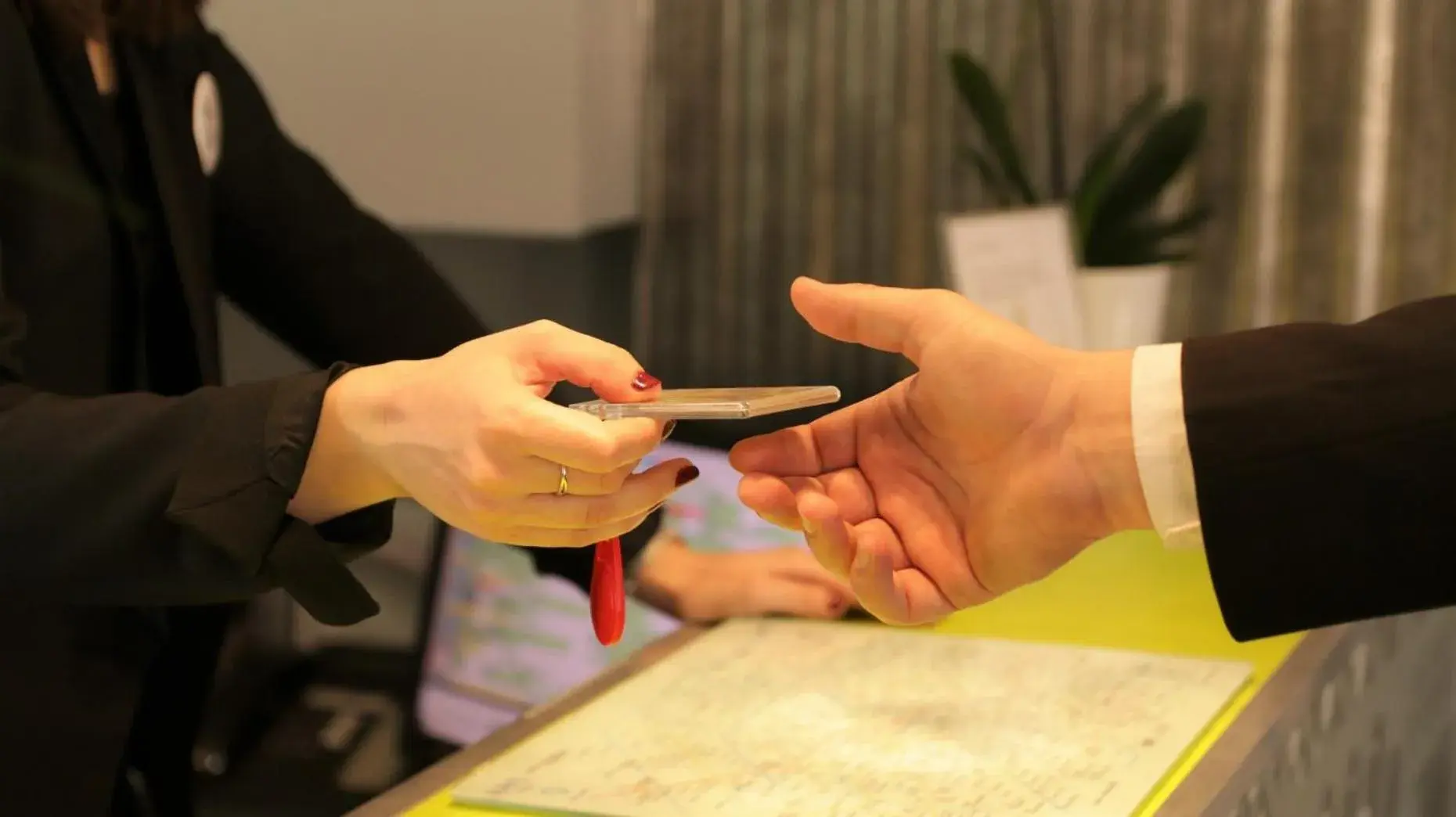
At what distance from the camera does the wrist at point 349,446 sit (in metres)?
0.80

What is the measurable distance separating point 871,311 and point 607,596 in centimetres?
22

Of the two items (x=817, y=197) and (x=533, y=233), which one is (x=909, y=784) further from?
(x=817, y=197)

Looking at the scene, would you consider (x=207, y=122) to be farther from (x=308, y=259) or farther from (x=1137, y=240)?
(x=1137, y=240)

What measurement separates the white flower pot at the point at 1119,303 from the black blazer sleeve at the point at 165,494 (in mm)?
1314

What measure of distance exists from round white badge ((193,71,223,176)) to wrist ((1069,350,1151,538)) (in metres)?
0.64

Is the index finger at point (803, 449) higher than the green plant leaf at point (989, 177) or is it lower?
lower

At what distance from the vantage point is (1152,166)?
6.43ft

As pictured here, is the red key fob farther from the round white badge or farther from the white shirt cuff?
the round white badge

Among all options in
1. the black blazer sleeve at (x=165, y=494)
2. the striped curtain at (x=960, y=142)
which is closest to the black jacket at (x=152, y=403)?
the black blazer sleeve at (x=165, y=494)

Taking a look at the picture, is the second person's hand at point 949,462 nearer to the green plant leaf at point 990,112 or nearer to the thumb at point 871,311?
the thumb at point 871,311

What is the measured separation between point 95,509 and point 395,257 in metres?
0.51

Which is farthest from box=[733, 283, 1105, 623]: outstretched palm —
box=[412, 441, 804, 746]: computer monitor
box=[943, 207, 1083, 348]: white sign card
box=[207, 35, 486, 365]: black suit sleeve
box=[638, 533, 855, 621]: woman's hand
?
box=[943, 207, 1083, 348]: white sign card

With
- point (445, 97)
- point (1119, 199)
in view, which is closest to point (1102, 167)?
point (1119, 199)

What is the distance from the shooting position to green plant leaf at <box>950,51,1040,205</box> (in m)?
2.00
